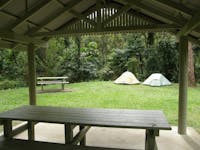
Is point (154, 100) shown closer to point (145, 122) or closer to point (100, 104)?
point (100, 104)

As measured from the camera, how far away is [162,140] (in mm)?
3717

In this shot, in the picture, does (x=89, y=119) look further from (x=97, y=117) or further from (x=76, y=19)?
(x=76, y=19)

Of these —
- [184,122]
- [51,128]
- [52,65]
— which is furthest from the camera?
[52,65]

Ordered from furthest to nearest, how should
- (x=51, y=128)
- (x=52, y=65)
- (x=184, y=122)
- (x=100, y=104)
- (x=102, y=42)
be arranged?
(x=102, y=42)
(x=52, y=65)
(x=100, y=104)
(x=51, y=128)
(x=184, y=122)

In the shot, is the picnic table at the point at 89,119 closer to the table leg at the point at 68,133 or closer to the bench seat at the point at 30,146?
the table leg at the point at 68,133

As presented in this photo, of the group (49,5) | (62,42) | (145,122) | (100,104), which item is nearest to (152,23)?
(49,5)

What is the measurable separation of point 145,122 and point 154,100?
16.8 ft

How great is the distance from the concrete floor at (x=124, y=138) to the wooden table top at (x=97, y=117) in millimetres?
881

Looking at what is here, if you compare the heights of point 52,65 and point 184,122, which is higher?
point 52,65

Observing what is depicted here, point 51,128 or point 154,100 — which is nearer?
point 51,128

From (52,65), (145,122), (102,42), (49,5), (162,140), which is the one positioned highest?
(102,42)

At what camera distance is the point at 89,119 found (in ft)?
8.59

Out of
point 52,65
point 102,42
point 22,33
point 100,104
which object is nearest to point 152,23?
point 22,33

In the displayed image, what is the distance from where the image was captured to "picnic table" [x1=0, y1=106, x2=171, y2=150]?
2.35 metres
